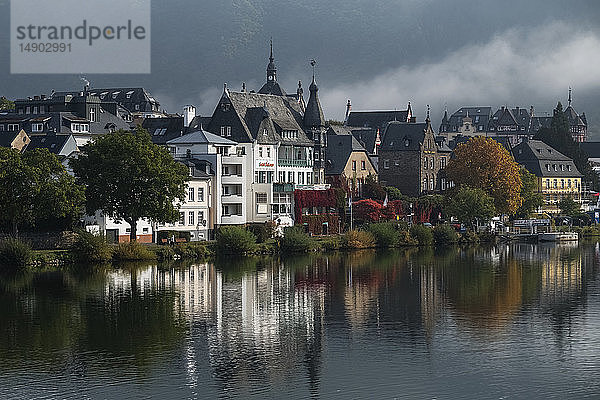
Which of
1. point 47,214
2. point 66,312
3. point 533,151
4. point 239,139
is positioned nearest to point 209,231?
point 239,139

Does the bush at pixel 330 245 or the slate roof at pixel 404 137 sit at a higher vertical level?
the slate roof at pixel 404 137

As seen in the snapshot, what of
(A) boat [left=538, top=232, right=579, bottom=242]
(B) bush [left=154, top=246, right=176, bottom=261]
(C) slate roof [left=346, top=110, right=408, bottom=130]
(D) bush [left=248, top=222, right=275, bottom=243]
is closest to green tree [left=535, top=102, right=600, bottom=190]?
(C) slate roof [left=346, top=110, right=408, bottom=130]

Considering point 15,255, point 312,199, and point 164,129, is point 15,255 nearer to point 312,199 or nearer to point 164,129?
point 312,199

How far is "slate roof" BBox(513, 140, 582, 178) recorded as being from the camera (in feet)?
540

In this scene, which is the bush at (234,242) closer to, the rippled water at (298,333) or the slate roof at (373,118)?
the rippled water at (298,333)

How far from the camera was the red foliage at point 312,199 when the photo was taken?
11056 centimetres

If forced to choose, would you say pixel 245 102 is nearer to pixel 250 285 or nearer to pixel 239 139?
pixel 239 139

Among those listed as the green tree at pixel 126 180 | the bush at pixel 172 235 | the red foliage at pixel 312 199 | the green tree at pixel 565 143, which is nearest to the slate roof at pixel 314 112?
the red foliage at pixel 312 199

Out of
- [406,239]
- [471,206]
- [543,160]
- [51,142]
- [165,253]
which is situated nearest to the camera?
[165,253]

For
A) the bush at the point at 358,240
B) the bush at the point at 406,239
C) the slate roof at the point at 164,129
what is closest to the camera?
the bush at the point at 358,240

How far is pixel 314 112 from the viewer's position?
12306cm

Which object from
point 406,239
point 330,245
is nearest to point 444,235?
point 406,239

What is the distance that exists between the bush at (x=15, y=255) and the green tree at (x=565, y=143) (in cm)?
12155

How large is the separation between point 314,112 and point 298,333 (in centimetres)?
7409
